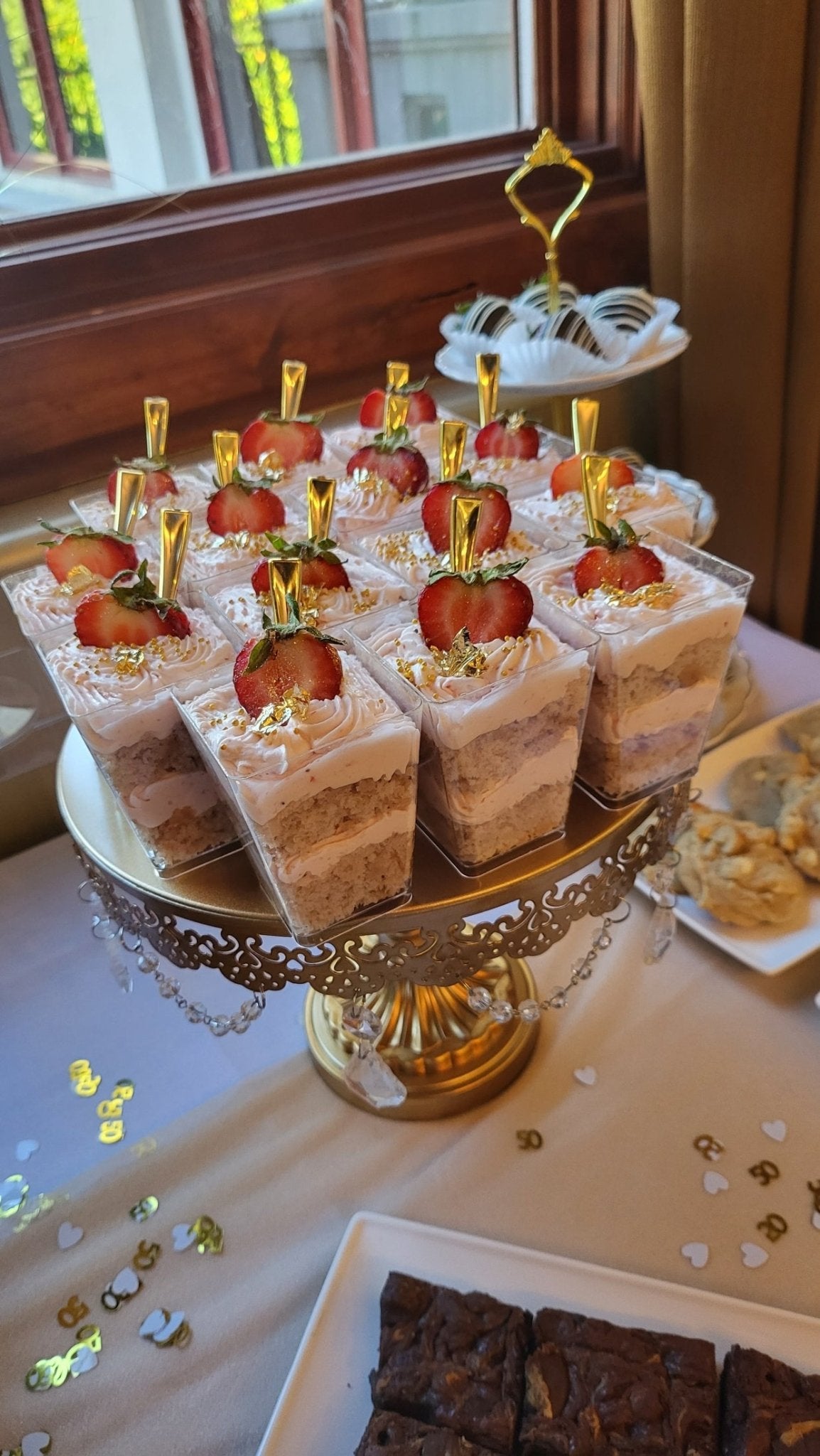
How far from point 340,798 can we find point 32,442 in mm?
964

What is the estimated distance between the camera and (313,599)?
95 cm

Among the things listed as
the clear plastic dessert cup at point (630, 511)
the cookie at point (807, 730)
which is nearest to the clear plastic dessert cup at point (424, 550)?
the clear plastic dessert cup at point (630, 511)

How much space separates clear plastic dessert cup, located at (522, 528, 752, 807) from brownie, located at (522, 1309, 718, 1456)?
1.35 ft

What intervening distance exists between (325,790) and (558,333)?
90 centimetres

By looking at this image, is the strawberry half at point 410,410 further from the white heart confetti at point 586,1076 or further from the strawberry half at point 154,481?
the white heart confetti at point 586,1076

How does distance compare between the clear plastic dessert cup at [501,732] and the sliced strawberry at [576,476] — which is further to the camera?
the sliced strawberry at [576,476]

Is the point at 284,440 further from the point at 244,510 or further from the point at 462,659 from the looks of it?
the point at 462,659

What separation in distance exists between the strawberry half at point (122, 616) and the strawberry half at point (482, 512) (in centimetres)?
29

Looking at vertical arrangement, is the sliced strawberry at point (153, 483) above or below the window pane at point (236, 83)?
below

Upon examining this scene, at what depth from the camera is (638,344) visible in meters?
1.38

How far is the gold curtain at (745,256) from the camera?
1.38 metres

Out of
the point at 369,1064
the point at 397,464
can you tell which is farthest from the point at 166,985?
the point at 397,464

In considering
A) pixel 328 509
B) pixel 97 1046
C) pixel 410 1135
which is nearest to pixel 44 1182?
pixel 97 1046

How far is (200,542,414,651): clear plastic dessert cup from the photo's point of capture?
0.93m
